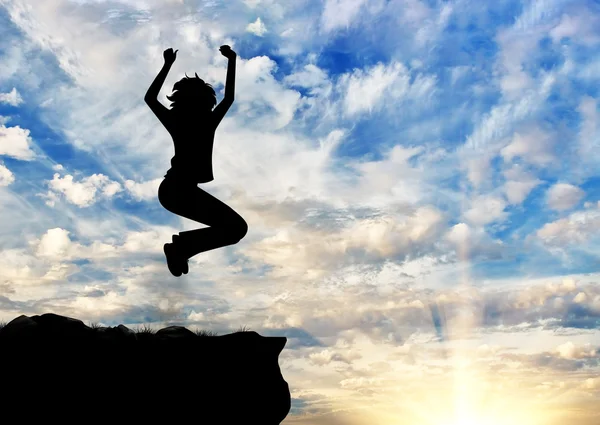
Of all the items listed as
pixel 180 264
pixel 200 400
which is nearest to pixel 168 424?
pixel 200 400

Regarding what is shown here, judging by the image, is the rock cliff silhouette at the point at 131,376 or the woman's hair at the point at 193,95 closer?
the rock cliff silhouette at the point at 131,376

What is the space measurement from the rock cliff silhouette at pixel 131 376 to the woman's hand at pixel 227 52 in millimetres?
4698

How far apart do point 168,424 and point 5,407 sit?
213cm

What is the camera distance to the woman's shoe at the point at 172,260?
990 centimetres

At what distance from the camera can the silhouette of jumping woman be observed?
9.85 metres

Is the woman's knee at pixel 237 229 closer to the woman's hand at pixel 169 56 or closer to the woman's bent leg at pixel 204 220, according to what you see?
the woman's bent leg at pixel 204 220

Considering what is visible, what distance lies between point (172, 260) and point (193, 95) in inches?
107

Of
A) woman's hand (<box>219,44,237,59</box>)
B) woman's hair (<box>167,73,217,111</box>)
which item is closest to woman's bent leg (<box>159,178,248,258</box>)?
woman's hair (<box>167,73,217,111</box>)

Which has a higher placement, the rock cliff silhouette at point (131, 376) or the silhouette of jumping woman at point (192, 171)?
the silhouette of jumping woman at point (192, 171)

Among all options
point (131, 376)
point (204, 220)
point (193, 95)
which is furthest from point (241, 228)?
point (131, 376)

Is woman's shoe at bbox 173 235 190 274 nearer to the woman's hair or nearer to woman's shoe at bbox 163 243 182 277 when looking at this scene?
woman's shoe at bbox 163 243 182 277

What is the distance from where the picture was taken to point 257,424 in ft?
29.4

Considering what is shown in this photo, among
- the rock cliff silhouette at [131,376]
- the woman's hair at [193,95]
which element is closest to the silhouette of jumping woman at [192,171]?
the woman's hair at [193,95]

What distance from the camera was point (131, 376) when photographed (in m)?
8.55
